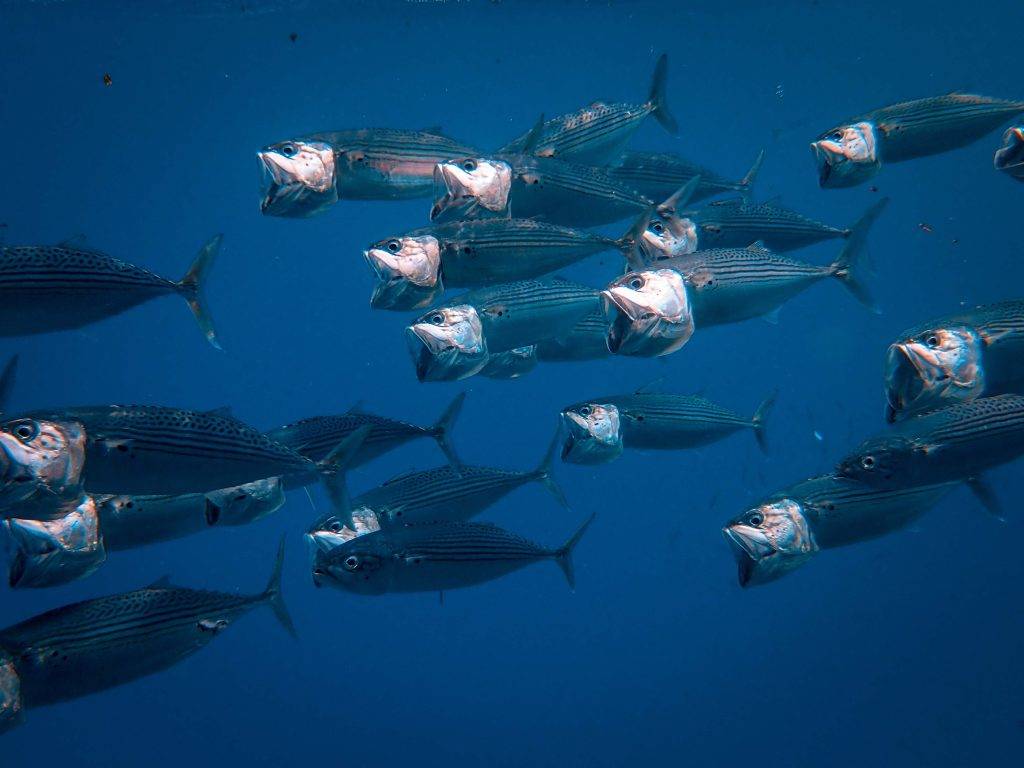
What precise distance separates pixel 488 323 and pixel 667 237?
1.25 m

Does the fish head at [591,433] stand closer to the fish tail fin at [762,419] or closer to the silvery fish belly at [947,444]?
the fish tail fin at [762,419]

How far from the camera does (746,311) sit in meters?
3.92

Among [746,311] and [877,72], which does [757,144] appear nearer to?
[877,72]

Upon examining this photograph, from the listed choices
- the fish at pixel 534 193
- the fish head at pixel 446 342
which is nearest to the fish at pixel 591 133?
the fish at pixel 534 193

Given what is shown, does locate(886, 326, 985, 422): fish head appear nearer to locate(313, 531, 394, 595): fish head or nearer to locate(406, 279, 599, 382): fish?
locate(406, 279, 599, 382): fish

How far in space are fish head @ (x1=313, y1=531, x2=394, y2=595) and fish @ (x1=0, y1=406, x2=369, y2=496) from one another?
2.32ft

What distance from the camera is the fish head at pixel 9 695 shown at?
113 inches

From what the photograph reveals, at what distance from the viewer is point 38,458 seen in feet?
8.75

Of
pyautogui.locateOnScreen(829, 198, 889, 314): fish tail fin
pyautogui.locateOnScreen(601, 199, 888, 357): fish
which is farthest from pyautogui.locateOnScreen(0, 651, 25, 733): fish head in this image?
pyautogui.locateOnScreen(829, 198, 889, 314): fish tail fin

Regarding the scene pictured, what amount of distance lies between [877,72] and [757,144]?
343 cm

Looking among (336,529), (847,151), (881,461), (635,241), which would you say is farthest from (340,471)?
(847,151)

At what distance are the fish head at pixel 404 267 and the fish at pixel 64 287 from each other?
1.00 m

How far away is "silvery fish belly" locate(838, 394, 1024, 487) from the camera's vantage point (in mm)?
3115

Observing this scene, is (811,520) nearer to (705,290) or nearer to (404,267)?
(705,290)
